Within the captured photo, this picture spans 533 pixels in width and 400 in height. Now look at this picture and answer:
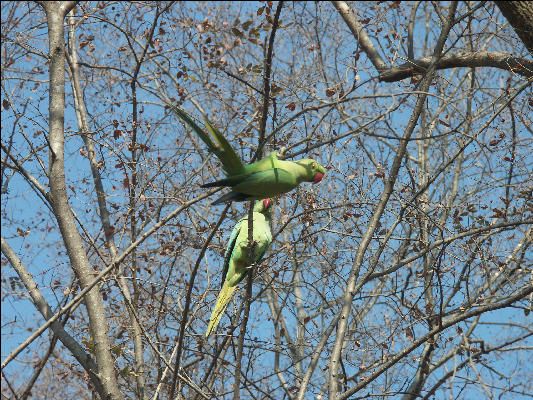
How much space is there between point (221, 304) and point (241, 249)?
503 millimetres

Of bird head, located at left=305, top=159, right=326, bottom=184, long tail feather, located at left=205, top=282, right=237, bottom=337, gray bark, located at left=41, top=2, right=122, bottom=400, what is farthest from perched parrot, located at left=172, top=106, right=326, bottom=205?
long tail feather, located at left=205, top=282, right=237, bottom=337

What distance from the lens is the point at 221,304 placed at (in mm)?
5422

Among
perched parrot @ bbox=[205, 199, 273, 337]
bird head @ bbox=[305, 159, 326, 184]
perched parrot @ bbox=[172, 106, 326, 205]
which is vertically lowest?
perched parrot @ bbox=[172, 106, 326, 205]

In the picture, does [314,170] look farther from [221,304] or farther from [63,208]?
[63,208]

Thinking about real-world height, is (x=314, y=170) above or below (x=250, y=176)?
above

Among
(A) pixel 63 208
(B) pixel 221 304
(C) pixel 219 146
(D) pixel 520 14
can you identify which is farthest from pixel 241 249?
(D) pixel 520 14

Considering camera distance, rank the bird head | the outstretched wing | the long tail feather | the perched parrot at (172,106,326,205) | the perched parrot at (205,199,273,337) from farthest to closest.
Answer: the perched parrot at (205,199,273,337) → the long tail feather → the bird head → the perched parrot at (172,106,326,205) → the outstretched wing

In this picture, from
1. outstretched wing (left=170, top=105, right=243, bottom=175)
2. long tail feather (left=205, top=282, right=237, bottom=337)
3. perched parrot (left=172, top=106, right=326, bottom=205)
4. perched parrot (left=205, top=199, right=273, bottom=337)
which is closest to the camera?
outstretched wing (left=170, top=105, right=243, bottom=175)

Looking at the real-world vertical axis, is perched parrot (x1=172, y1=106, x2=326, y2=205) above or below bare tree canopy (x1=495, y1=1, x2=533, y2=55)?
below

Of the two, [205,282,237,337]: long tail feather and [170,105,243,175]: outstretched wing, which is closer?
[170,105,243,175]: outstretched wing

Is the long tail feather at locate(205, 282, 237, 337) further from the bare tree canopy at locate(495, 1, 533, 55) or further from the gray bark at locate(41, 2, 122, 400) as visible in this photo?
the bare tree canopy at locate(495, 1, 533, 55)

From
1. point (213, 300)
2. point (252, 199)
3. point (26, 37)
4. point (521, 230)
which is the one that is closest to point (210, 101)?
point (26, 37)

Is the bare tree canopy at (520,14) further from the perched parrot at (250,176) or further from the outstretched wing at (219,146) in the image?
the outstretched wing at (219,146)

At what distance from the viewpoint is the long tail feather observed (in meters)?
5.20
